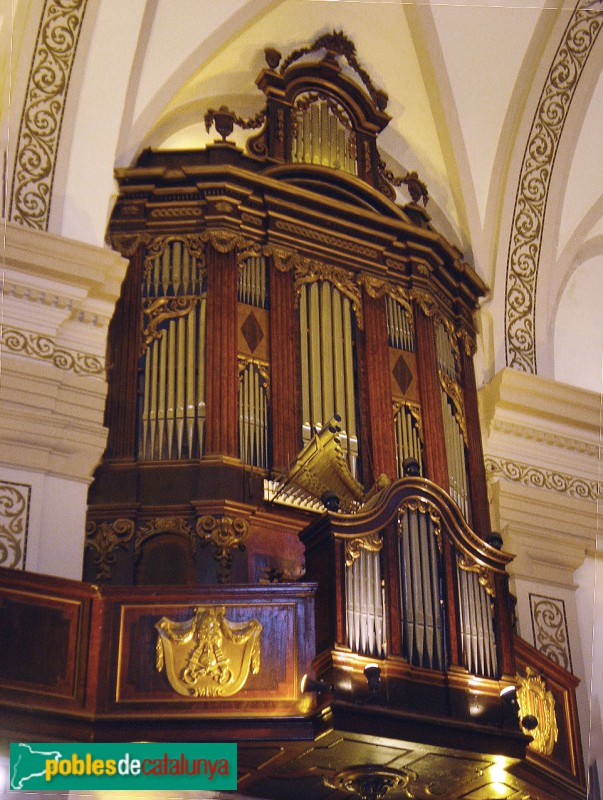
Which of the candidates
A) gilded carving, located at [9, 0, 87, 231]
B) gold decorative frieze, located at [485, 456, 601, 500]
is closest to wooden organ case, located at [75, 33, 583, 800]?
gold decorative frieze, located at [485, 456, 601, 500]

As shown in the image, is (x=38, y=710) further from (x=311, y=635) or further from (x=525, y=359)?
→ (x=525, y=359)

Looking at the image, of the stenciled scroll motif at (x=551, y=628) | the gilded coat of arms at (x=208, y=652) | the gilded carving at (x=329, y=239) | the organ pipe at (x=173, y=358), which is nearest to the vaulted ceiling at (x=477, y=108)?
the organ pipe at (x=173, y=358)

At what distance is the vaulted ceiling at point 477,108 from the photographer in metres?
11.0

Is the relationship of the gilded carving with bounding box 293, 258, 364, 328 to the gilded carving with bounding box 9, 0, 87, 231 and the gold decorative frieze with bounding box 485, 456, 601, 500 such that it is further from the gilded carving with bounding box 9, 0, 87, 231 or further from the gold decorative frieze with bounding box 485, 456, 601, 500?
the gilded carving with bounding box 9, 0, 87, 231

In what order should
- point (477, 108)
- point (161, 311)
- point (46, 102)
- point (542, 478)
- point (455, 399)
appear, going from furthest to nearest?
point (477, 108) → point (542, 478) → point (455, 399) → point (46, 102) → point (161, 311)

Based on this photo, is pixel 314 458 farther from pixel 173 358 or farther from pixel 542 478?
pixel 542 478

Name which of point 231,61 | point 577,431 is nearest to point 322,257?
point 231,61

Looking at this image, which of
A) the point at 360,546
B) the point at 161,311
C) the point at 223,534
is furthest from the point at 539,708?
the point at 161,311

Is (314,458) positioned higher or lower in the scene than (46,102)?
lower

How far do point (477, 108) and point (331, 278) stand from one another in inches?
99.3

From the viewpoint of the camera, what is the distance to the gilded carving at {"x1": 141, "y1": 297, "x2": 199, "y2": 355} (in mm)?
9984

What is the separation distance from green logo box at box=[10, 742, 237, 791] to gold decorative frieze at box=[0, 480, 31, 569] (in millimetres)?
1638

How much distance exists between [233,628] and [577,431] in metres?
4.90

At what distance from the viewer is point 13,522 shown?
8766 millimetres
